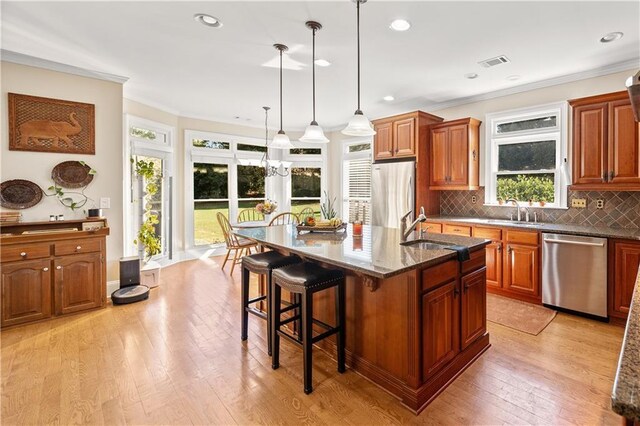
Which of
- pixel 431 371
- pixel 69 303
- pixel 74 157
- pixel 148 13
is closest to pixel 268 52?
pixel 148 13

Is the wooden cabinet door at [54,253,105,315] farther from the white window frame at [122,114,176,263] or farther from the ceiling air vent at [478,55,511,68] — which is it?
the ceiling air vent at [478,55,511,68]

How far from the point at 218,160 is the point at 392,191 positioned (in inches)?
142

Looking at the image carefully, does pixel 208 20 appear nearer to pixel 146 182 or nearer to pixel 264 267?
pixel 264 267

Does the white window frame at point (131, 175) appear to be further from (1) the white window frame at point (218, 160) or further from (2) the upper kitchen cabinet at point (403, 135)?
(2) the upper kitchen cabinet at point (403, 135)

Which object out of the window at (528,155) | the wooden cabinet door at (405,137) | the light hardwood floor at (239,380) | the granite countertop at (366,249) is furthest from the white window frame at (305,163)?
the light hardwood floor at (239,380)

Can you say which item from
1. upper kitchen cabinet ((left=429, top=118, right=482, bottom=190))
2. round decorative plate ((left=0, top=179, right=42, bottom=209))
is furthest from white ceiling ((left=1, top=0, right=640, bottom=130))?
round decorative plate ((left=0, top=179, right=42, bottom=209))

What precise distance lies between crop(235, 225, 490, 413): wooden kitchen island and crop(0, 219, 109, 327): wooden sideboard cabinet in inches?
Answer: 91.8

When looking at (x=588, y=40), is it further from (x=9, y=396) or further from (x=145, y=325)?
(x=9, y=396)

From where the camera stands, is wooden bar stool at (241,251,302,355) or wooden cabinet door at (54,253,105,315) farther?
wooden cabinet door at (54,253,105,315)

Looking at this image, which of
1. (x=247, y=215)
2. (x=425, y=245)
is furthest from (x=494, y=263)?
(x=247, y=215)

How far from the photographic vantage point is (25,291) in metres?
3.20

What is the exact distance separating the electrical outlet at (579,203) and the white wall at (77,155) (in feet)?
18.8

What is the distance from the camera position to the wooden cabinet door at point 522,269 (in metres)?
3.65

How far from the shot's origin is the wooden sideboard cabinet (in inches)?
123
